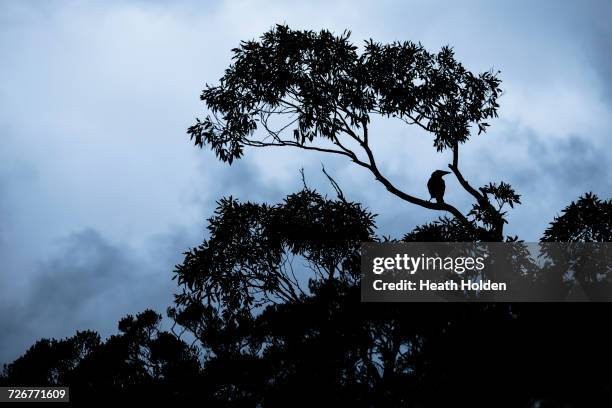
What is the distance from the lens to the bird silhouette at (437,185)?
1397cm

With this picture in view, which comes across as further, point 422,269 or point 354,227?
point 354,227

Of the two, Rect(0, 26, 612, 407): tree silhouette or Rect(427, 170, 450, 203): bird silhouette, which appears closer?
Rect(0, 26, 612, 407): tree silhouette

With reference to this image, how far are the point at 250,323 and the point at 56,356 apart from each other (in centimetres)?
674

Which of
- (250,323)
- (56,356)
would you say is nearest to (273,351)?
(250,323)

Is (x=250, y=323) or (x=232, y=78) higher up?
(x=232, y=78)

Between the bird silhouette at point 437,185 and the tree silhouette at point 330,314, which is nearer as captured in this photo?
the tree silhouette at point 330,314

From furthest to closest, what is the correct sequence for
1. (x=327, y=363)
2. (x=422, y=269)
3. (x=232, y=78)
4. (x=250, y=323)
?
(x=232, y=78)
(x=250, y=323)
(x=422, y=269)
(x=327, y=363)

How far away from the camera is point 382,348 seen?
424 inches

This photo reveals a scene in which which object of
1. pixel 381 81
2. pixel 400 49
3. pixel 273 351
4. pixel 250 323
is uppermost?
pixel 400 49

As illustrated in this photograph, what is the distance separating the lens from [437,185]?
1398 centimetres

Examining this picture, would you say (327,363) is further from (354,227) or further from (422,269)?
(354,227)

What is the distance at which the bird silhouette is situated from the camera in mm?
13969

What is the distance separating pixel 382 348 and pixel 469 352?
7.86ft

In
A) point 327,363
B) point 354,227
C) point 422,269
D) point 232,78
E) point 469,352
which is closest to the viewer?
point 469,352
